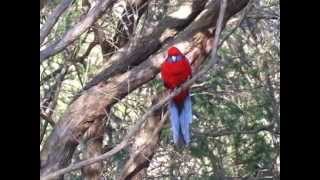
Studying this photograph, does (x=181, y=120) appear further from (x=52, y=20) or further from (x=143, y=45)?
(x=52, y=20)

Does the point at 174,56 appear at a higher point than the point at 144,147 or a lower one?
higher

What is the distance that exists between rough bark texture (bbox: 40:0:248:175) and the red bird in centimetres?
3

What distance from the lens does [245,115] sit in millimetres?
1749

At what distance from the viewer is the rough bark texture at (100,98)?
1.72m

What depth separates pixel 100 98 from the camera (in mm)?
1743

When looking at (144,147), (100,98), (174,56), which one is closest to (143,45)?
(174,56)

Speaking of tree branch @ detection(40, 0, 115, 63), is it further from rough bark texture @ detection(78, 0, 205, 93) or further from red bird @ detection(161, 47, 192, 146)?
red bird @ detection(161, 47, 192, 146)

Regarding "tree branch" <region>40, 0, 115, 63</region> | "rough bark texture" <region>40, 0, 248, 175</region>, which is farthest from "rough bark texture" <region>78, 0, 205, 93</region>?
"tree branch" <region>40, 0, 115, 63</region>

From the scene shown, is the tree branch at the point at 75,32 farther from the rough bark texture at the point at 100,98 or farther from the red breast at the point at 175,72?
the red breast at the point at 175,72

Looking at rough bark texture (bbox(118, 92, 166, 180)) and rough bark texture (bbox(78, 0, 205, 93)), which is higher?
rough bark texture (bbox(78, 0, 205, 93))

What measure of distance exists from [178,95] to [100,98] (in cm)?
26

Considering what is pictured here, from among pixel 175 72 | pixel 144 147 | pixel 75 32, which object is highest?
pixel 75 32

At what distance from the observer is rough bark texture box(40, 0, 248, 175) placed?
172 centimetres

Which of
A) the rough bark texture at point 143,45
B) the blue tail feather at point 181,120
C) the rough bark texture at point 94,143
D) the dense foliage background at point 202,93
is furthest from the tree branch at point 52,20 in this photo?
the blue tail feather at point 181,120
